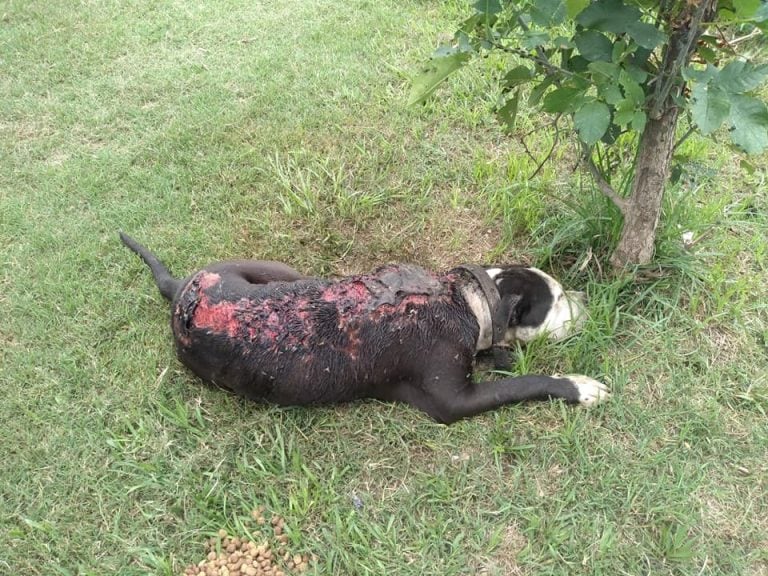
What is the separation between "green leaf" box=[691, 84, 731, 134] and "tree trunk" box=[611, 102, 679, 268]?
2.56 ft

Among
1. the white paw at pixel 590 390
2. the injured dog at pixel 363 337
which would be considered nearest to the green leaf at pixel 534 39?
the injured dog at pixel 363 337

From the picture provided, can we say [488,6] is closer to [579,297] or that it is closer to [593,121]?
[593,121]

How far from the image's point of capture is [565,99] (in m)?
2.35

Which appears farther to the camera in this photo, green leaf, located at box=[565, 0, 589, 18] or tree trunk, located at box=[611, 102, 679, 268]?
tree trunk, located at box=[611, 102, 679, 268]

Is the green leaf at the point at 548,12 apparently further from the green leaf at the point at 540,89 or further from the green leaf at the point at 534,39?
the green leaf at the point at 540,89

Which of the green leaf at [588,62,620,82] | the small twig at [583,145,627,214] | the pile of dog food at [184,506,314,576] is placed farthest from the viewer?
the small twig at [583,145,627,214]

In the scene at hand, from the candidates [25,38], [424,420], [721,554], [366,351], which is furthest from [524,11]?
[25,38]

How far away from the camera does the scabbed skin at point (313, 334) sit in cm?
295

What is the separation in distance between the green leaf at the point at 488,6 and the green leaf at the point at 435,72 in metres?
0.18

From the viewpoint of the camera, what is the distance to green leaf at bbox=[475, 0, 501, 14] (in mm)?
2191

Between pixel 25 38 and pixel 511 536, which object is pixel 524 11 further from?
pixel 25 38

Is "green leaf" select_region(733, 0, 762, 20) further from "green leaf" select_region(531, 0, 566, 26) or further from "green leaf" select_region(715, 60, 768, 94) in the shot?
"green leaf" select_region(531, 0, 566, 26)

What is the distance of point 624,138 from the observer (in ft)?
12.8

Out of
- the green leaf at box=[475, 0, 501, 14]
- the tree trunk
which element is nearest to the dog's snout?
the tree trunk
